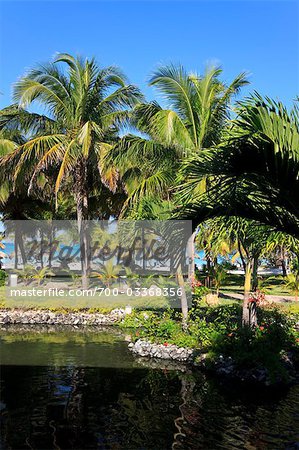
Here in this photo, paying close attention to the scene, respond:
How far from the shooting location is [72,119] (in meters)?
19.7

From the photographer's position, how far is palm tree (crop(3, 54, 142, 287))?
18.5 meters

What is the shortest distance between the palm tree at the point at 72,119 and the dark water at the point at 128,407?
9.11m

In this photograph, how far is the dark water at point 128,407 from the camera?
7.03 meters

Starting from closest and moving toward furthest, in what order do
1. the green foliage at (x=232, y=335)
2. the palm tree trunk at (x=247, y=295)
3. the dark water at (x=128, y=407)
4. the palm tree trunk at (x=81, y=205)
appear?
the dark water at (x=128, y=407) → the green foliage at (x=232, y=335) → the palm tree trunk at (x=247, y=295) → the palm tree trunk at (x=81, y=205)

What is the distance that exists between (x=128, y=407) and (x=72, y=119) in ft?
47.2

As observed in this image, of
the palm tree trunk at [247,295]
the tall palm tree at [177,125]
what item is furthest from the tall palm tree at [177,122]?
the palm tree trunk at [247,295]

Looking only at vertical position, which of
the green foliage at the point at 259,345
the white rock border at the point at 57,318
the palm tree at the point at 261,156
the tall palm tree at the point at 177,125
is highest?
the tall palm tree at the point at 177,125

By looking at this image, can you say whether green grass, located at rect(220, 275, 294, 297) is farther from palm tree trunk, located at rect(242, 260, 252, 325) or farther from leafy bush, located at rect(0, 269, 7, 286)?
leafy bush, located at rect(0, 269, 7, 286)

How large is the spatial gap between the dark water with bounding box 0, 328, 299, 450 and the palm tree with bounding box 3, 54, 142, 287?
9.11 m

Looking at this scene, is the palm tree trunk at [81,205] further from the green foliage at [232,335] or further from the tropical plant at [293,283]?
the tropical plant at [293,283]

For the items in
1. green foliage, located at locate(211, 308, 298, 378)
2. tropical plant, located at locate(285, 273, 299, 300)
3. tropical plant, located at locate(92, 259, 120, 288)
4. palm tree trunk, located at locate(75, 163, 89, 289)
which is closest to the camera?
green foliage, located at locate(211, 308, 298, 378)

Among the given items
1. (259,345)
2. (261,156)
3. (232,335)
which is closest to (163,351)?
(232,335)

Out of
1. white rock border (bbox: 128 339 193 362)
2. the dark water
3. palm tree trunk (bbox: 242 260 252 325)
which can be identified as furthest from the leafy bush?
palm tree trunk (bbox: 242 260 252 325)

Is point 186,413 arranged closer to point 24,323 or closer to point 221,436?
point 221,436
